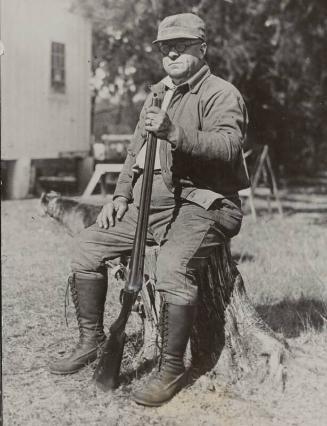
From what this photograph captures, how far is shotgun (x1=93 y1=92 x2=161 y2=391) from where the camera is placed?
3369 mm

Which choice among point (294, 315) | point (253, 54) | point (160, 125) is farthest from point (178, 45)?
point (253, 54)

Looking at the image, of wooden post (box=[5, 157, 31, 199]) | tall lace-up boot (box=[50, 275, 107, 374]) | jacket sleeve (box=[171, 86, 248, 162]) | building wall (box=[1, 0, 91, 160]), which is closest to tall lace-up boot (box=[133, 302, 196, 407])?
tall lace-up boot (box=[50, 275, 107, 374])

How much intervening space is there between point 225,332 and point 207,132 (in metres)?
1.27

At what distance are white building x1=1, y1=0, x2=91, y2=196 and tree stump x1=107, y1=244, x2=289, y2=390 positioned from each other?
10.0 metres

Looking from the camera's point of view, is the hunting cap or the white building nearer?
the hunting cap

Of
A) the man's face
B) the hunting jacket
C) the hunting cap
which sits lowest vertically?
the hunting jacket

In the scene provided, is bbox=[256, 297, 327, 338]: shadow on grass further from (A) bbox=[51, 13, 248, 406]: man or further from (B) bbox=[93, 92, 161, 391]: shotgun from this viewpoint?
(B) bbox=[93, 92, 161, 391]: shotgun

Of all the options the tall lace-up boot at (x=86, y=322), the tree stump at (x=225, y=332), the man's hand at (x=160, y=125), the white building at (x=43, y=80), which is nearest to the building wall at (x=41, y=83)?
the white building at (x=43, y=80)

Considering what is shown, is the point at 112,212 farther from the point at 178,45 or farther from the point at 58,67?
the point at 58,67

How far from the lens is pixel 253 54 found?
18.7 m

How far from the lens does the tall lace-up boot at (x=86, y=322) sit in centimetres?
382

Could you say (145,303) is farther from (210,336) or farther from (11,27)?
(11,27)

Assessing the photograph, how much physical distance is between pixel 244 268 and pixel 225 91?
3839 mm

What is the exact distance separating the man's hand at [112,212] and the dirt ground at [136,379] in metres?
0.88
